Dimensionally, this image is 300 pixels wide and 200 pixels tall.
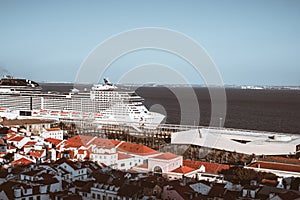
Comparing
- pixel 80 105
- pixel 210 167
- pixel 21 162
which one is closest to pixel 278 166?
pixel 210 167

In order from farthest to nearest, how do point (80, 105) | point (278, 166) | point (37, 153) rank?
point (80, 105) < point (37, 153) < point (278, 166)

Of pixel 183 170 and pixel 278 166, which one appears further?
pixel 278 166

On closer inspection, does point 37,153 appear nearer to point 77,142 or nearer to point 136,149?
point 77,142

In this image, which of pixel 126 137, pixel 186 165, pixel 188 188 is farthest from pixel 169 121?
pixel 188 188

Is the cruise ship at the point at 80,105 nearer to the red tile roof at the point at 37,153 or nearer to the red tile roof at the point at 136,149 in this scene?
the red tile roof at the point at 136,149

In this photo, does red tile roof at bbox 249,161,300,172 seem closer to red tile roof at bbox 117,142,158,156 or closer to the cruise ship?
red tile roof at bbox 117,142,158,156

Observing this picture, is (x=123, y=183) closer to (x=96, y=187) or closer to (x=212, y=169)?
(x=96, y=187)

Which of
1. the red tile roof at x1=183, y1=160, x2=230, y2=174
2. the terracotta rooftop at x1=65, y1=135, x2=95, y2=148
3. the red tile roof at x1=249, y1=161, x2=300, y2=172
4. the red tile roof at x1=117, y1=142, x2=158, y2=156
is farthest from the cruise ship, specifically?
the red tile roof at x1=249, y1=161, x2=300, y2=172

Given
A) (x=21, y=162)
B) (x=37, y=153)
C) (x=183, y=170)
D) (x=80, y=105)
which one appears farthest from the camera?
(x=80, y=105)

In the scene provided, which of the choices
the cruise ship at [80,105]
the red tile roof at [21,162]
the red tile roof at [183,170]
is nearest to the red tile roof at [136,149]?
the red tile roof at [183,170]
